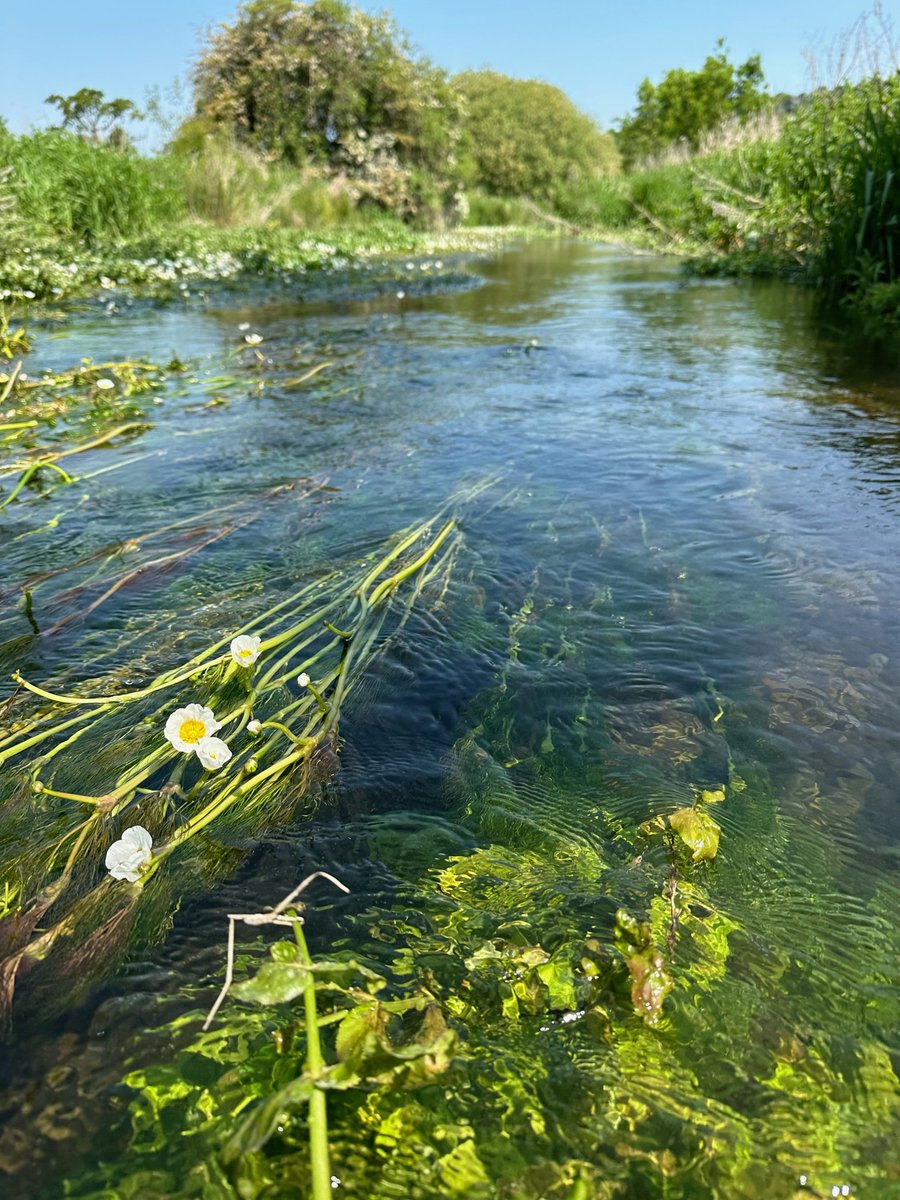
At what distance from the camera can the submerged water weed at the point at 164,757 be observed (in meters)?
1.31

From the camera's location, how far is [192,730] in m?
1.46

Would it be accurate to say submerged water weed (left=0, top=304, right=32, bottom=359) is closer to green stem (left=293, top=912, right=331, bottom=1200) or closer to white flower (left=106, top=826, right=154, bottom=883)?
white flower (left=106, top=826, right=154, bottom=883)

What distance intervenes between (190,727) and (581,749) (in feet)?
2.95

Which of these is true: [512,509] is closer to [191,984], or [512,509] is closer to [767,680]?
[767,680]

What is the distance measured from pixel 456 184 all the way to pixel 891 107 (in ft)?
66.3

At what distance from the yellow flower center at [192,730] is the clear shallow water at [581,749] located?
0.85 ft

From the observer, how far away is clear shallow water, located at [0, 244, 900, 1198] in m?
1.01

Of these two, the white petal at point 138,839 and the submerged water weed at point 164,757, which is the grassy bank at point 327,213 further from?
the white petal at point 138,839

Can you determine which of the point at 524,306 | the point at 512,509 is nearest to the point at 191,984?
the point at 512,509

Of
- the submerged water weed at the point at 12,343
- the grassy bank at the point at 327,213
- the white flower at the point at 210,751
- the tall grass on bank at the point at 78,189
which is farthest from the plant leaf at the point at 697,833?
the tall grass on bank at the point at 78,189

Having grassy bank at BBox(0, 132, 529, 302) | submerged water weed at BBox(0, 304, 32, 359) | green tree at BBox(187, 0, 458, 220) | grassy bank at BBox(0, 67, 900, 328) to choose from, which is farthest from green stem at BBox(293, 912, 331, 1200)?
green tree at BBox(187, 0, 458, 220)

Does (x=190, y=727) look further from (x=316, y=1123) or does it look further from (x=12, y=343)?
(x=12, y=343)

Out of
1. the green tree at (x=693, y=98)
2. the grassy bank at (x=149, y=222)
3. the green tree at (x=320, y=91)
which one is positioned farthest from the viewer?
the green tree at (x=693, y=98)

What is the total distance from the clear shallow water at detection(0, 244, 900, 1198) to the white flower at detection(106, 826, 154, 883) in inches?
5.6
